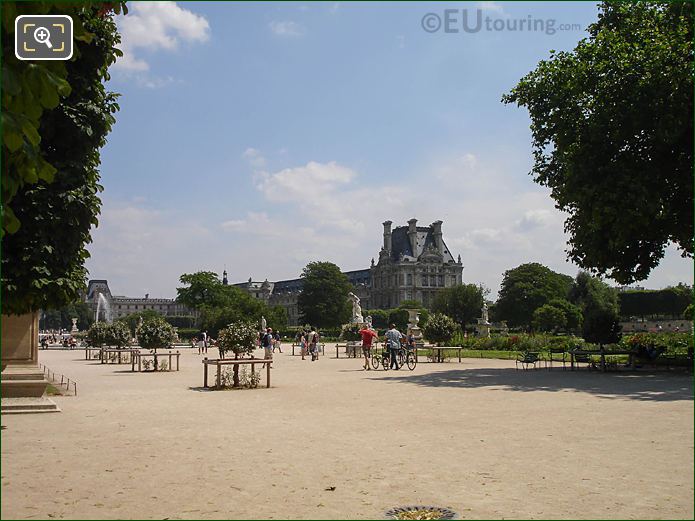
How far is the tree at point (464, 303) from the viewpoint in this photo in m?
95.9

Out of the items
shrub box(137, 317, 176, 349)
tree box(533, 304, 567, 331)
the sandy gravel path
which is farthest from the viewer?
tree box(533, 304, 567, 331)

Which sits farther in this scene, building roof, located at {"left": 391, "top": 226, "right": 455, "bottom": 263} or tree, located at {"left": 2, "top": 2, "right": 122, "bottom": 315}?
building roof, located at {"left": 391, "top": 226, "right": 455, "bottom": 263}

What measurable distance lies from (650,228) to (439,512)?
18.5m

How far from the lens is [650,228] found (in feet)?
72.2

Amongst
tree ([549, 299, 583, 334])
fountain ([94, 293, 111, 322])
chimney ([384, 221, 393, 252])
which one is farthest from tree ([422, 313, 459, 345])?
chimney ([384, 221, 393, 252])

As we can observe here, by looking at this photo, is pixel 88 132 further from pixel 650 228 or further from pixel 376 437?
pixel 650 228

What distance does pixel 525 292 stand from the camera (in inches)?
3524

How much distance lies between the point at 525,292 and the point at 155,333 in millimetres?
69776

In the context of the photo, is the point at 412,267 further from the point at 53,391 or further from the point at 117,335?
the point at 53,391

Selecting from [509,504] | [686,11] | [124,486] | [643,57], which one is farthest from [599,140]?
[124,486]

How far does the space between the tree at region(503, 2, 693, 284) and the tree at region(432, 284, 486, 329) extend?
72489mm

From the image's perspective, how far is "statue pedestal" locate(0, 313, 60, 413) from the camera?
12.8 meters

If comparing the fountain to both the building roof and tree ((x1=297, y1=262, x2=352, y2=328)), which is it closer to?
tree ((x1=297, y1=262, x2=352, y2=328))

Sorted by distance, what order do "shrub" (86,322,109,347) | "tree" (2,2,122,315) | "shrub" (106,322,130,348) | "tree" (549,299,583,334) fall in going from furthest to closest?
"tree" (549,299,583,334) → "shrub" (106,322,130,348) → "shrub" (86,322,109,347) → "tree" (2,2,122,315)
